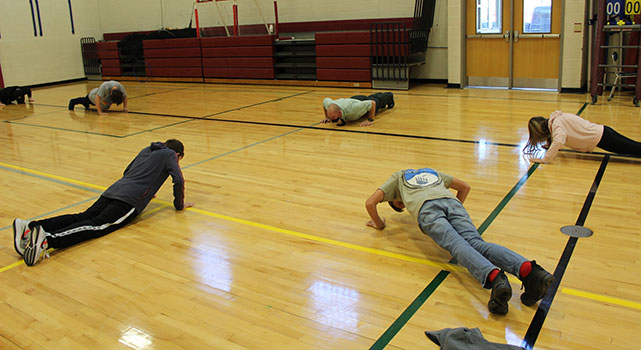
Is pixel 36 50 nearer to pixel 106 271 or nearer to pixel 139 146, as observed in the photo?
pixel 139 146

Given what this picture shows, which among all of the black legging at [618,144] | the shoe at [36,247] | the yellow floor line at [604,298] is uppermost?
the black legging at [618,144]

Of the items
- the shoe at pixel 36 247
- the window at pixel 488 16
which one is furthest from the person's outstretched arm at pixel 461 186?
the window at pixel 488 16

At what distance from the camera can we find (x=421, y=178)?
3.30 metres

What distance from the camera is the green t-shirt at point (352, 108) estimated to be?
6.94 metres

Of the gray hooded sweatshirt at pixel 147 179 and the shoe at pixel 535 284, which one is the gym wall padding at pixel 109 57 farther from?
the shoe at pixel 535 284

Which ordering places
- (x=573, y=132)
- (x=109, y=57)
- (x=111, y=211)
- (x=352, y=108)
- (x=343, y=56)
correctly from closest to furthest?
(x=111, y=211) → (x=573, y=132) → (x=352, y=108) → (x=343, y=56) → (x=109, y=57)

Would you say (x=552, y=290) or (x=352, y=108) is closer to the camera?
(x=552, y=290)

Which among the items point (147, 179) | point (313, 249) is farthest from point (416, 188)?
point (147, 179)

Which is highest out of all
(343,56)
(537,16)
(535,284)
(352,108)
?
(537,16)

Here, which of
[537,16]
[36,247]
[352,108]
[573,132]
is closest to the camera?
[36,247]

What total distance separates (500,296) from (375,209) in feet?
3.68

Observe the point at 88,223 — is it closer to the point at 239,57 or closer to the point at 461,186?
the point at 461,186

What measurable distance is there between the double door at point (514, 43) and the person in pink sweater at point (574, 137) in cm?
457

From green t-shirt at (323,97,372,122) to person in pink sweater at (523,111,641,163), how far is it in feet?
8.11
